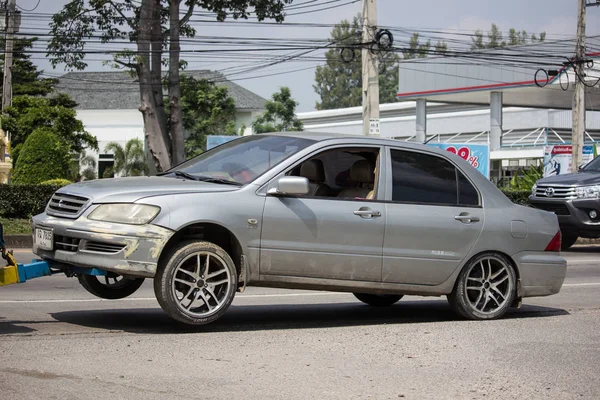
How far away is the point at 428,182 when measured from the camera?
28.6ft

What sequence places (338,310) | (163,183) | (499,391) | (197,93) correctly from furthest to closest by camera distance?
1. (197,93)
2. (338,310)
3. (163,183)
4. (499,391)

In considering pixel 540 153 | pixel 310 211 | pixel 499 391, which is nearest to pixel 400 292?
pixel 310 211

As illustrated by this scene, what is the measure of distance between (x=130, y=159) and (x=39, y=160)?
31219 millimetres

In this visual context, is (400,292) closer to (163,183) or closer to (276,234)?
(276,234)

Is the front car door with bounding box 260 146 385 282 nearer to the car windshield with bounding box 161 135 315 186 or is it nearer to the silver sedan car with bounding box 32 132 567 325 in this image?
the silver sedan car with bounding box 32 132 567 325

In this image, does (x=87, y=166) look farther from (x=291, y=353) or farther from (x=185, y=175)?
(x=291, y=353)

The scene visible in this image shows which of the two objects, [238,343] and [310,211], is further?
[310,211]

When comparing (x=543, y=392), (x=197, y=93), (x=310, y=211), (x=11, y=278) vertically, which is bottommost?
(x=543, y=392)

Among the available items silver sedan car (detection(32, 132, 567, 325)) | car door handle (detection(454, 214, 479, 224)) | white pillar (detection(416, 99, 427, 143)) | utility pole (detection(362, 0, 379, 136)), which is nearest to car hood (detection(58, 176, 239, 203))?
silver sedan car (detection(32, 132, 567, 325))

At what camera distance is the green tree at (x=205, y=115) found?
205 ft

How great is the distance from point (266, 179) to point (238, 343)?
1.46 m

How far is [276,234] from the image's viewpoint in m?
7.77

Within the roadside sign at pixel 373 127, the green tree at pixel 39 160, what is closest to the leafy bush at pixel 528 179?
the roadside sign at pixel 373 127

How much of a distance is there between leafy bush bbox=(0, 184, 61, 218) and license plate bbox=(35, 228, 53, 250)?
14297 millimetres
